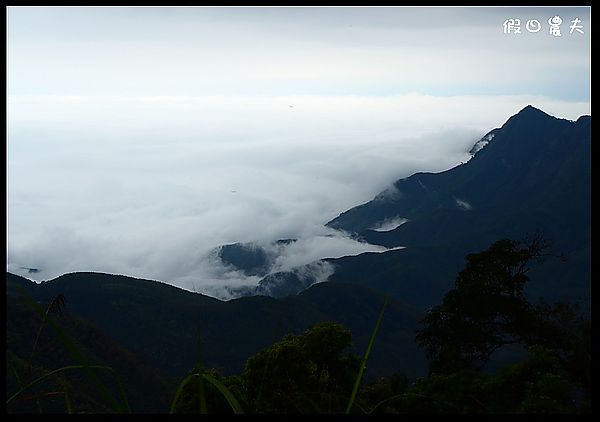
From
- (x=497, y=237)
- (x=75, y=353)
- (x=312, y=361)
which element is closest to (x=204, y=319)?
(x=312, y=361)

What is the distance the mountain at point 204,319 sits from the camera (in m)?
70.1

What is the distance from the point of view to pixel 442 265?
155125 mm

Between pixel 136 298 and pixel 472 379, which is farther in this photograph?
pixel 136 298

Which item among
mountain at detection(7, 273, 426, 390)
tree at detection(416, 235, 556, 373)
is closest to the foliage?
tree at detection(416, 235, 556, 373)

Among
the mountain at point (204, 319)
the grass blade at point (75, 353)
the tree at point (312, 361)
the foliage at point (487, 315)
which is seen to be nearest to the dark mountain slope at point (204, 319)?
the mountain at point (204, 319)

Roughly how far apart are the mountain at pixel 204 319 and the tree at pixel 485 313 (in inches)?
2019

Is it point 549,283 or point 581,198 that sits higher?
point 581,198

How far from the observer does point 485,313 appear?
12.5 m

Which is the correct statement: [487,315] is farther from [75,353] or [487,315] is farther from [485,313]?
[75,353]

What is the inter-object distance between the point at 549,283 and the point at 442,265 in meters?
28.4

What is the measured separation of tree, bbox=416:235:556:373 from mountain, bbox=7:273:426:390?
168ft

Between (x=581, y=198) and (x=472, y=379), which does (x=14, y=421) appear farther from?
(x=581, y=198)

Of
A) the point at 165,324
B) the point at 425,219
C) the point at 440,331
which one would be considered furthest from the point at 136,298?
the point at 425,219

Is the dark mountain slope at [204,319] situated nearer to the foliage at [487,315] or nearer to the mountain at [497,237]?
the mountain at [497,237]
